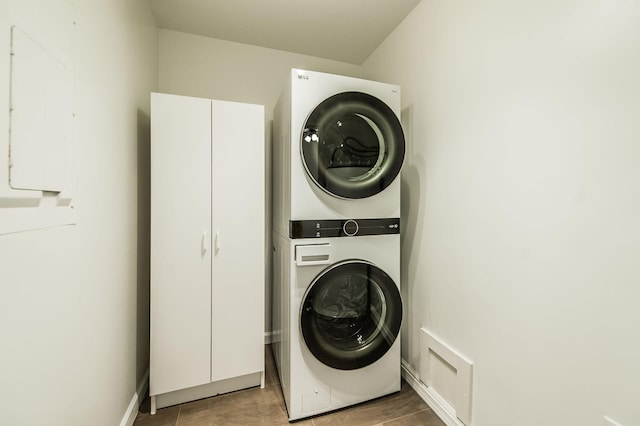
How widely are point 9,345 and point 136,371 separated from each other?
1.14 m

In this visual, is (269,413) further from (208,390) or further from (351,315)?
(351,315)

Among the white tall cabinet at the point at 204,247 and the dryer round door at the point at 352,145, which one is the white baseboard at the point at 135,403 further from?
the dryer round door at the point at 352,145

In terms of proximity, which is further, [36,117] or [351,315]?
[351,315]

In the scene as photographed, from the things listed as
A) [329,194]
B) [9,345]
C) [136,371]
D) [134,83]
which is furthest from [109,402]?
[134,83]

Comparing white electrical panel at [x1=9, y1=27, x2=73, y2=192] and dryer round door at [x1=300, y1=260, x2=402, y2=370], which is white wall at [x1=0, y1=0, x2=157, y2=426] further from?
dryer round door at [x1=300, y1=260, x2=402, y2=370]

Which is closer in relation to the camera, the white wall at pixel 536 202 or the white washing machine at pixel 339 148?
the white wall at pixel 536 202

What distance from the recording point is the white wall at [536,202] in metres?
0.80

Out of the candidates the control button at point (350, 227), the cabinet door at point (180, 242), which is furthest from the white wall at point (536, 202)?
the cabinet door at point (180, 242)

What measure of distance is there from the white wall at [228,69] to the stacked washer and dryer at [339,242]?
740 millimetres

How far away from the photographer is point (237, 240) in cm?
160

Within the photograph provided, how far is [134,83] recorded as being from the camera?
1.48 m

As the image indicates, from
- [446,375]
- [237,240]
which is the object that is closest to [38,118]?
[237,240]

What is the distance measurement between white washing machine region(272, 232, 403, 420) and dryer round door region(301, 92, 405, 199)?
337 millimetres

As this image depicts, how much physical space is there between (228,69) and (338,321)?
→ 2206 millimetres
